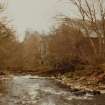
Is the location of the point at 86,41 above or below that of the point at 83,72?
above

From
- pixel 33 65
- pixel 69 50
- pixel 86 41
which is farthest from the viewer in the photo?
pixel 33 65

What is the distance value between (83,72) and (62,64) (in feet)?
36.7

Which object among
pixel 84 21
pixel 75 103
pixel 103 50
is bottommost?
pixel 75 103

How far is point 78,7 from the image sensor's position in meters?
39.3

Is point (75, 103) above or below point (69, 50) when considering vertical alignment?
below

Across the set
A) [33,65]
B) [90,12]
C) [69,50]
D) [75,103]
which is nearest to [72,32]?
[69,50]

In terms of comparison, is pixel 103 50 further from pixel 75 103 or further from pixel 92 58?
pixel 75 103

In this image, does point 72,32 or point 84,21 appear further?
point 72,32

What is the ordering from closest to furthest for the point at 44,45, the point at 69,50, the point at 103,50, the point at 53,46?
the point at 103,50 < the point at 69,50 < the point at 53,46 < the point at 44,45

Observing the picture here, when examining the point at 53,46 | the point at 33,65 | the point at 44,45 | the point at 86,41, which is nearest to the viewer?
the point at 86,41

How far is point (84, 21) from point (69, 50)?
31.8 feet

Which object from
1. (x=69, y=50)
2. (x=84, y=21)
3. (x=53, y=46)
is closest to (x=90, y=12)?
(x=84, y=21)

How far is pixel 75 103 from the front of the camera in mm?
17625

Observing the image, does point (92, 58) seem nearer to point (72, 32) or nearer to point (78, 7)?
point (78, 7)
